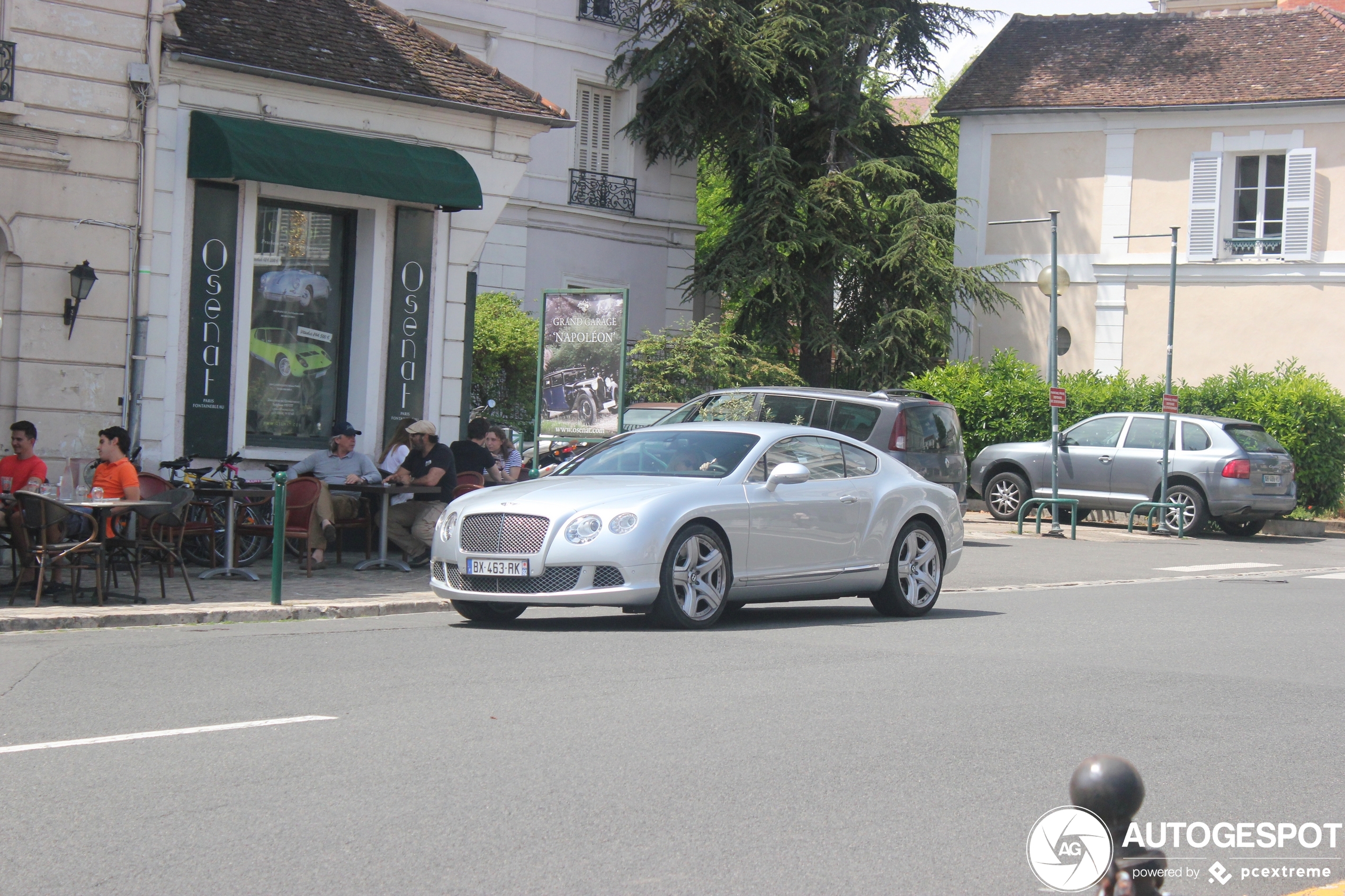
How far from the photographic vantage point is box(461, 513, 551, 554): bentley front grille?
34.1ft

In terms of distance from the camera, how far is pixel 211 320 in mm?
16016

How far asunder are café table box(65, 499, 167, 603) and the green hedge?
19772mm

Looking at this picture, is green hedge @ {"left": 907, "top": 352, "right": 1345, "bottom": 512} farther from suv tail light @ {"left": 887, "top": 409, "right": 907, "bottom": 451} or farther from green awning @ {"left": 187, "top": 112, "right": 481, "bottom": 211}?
green awning @ {"left": 187, "top": 112, "right": 481, "bottom": 211}

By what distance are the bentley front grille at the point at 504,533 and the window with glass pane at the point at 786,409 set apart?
8281mm

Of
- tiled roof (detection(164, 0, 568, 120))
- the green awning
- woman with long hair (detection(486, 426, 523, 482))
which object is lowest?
woman with long hair (detection(486, 426, 523, 482))

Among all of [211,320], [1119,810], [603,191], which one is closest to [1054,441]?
[603,191]

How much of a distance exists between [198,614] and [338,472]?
163 inches

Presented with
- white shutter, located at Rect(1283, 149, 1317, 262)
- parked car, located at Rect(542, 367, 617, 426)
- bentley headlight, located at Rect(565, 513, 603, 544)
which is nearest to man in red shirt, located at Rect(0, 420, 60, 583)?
bentley headlight, located at Rect(565, 513, 603, 544)

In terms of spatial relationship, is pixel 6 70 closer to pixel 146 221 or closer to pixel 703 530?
pixel 146 221

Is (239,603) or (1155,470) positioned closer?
(239,603)

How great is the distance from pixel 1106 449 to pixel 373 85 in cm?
1424

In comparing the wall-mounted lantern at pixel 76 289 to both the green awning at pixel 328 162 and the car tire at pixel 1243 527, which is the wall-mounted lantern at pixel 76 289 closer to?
the green awning at pixel 328 162

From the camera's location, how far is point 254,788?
5.61 m

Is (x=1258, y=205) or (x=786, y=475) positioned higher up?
(x=1258, y=205)
